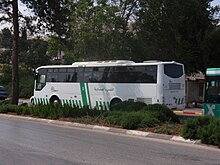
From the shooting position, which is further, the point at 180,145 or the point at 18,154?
the point at 180,145

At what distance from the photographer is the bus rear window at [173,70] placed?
24.2 m

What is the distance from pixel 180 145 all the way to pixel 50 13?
14267 millimetres

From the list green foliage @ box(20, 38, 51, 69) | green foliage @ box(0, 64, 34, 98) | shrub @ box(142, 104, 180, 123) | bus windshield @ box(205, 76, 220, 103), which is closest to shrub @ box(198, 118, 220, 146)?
shrub @ box(142, 104, 180, 123)

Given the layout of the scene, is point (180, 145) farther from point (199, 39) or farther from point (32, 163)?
point (199, 39)

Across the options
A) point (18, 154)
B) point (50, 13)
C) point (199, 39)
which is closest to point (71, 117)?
point (50, 13)

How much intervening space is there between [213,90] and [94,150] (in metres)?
8.56

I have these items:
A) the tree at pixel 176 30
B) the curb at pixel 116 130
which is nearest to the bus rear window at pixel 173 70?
the curb at pixel 116 130

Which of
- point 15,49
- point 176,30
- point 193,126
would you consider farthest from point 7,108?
point 176,30

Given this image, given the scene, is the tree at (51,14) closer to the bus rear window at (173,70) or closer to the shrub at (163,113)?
the bus rear window at (173,70)

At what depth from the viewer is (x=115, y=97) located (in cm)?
2566

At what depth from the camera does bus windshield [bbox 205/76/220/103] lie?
57.3 feet

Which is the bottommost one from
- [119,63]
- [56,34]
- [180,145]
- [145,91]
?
[180,145]

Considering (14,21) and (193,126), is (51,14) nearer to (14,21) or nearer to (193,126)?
(14,21)

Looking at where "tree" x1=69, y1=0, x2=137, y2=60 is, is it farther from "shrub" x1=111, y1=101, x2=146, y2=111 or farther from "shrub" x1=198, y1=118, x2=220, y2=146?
"shrub" x1=198, y1=118, x2=220, y2=146
